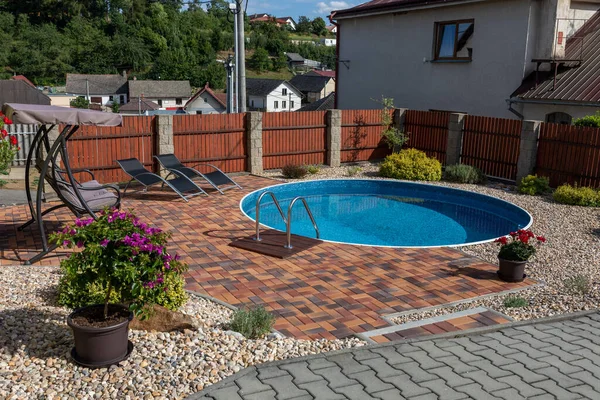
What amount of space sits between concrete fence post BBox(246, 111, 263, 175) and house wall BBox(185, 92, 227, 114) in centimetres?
6687

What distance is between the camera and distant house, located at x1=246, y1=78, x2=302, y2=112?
8444 centimetres

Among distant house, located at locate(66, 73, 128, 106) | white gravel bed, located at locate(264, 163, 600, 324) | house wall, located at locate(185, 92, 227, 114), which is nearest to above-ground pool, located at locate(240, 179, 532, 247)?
white gravel bed, located at locate(264, 163, 600, 324)

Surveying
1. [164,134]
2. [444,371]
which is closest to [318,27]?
[164,134]

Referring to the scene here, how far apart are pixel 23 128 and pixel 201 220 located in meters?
10.0

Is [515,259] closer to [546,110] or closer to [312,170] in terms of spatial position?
[312,170]

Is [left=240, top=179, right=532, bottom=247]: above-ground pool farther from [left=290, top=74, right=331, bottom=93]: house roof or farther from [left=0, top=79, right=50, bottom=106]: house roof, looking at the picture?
[left=290, top=74, right=331, bottom=93]: house roof

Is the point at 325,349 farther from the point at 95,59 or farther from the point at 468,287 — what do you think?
the point at 95,59

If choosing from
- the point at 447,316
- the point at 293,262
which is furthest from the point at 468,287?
the point at 293,262

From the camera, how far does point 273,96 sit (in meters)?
84.7

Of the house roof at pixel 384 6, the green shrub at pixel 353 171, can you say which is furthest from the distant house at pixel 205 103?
the green shrub at pixel 353 171

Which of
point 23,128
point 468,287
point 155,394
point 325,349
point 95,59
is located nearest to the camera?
point 155,394

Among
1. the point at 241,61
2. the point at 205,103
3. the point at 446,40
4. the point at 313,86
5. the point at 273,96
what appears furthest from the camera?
Result: the point at 313,86

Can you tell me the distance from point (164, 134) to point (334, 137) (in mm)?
5770

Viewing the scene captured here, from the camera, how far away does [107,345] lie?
4.67m
